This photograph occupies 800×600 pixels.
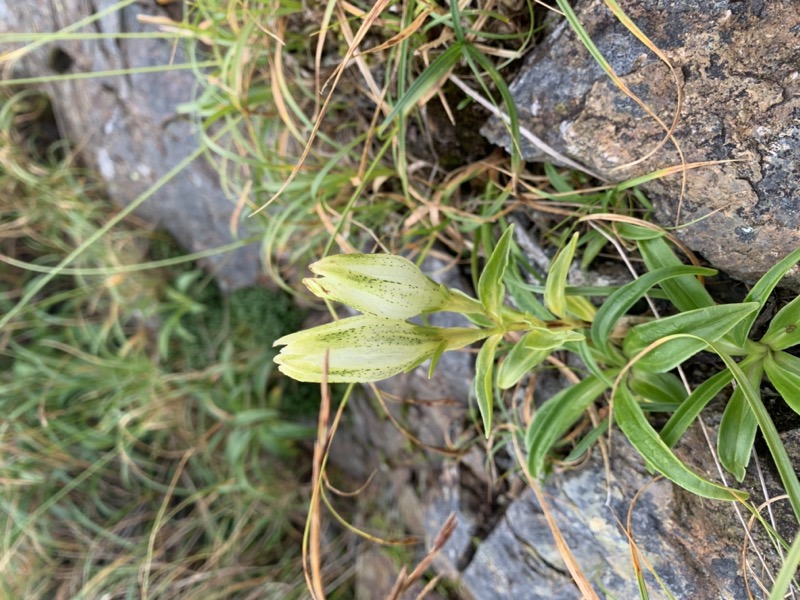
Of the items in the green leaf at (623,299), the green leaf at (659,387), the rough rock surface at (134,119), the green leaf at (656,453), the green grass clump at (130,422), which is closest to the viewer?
the green leaf at (656,453)

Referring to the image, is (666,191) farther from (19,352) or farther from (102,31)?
(19,352)

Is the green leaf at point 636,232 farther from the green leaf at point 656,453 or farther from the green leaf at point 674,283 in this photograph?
the green leaf at point 656,453

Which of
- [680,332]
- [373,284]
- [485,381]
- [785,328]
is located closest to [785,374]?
[785,328]

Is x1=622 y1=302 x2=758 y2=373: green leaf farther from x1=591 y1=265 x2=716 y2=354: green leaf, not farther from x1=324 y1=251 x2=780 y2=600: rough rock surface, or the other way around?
x1=324 y1=251 x2=780 y2=600: rough rock surface

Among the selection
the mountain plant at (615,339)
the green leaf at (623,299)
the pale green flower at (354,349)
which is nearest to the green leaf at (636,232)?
the mountain plant at (615,339)

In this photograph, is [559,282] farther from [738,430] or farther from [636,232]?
[738,430]

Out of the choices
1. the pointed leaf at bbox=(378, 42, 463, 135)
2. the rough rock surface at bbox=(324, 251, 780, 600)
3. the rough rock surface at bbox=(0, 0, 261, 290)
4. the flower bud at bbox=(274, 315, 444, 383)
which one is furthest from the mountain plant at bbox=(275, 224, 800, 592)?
the rough rock surface at bbox=(0, 0, 261, 290)
